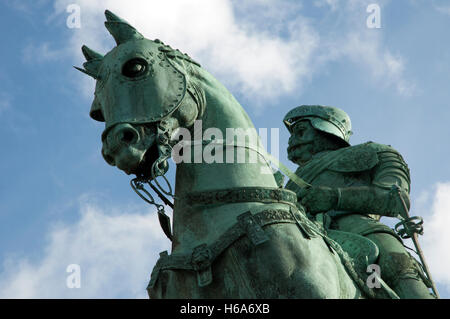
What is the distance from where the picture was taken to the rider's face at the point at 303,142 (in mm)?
10656

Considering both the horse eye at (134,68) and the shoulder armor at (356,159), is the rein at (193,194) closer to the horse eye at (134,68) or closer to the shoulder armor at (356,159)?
the horse eye at (134,68)

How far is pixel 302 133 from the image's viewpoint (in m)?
10.7

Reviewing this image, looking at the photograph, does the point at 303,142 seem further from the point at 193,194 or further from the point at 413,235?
the point at 193,194

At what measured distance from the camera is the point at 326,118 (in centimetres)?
1057

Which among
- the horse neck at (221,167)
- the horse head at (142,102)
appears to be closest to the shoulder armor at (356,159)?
the horse neck at (221,167)

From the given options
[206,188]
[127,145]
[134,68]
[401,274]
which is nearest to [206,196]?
[206,188]

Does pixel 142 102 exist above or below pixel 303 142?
below

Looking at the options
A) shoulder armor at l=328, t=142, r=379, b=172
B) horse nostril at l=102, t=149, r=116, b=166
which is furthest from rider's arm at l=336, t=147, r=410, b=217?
horse nostril at l=102, t=149, r=116, b=166

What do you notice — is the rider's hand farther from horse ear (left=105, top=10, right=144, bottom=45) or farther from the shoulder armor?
horse ear (left=105, top=10, right=144, bottom=45)

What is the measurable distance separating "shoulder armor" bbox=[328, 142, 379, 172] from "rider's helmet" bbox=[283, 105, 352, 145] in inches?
19.3

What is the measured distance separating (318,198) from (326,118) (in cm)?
181

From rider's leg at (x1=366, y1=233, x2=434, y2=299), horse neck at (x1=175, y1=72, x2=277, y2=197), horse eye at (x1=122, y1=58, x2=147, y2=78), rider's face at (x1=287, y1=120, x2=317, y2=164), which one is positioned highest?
rider's face at (x1=287, y1=120, x2=317, y2=164)

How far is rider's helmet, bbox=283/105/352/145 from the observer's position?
414 inches
